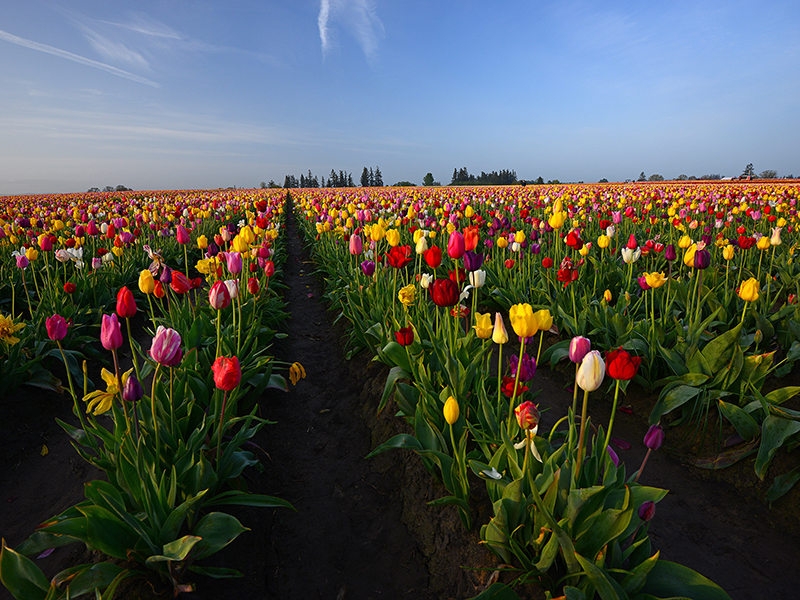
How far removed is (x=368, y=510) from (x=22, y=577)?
5.46 ft

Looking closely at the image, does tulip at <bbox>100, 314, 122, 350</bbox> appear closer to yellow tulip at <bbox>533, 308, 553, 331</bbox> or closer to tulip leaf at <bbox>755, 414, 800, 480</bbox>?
yellow tulip at <bbox>533, 308, 553, 331</bbox>

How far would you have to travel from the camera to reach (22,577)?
71.7 inches

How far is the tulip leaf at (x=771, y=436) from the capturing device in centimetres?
261

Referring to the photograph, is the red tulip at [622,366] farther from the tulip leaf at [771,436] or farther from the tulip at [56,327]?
the tulip at [56,327]

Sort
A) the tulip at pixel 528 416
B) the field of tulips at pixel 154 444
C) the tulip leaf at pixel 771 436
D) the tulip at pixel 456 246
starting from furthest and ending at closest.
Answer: the tulip at pixel 456 246 → the tulip leaf at pixel 771 436 → the field of tulips at pixel 154 444 → the tulip at pixel 528 416

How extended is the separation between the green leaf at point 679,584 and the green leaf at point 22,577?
2345 mm

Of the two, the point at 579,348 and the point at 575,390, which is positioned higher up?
the point at 579,348

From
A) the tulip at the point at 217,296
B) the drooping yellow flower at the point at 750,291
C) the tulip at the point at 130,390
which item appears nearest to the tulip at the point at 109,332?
the tulip at the point at 130,390

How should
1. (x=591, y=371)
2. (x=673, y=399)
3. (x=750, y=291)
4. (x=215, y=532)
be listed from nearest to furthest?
(x=591, y=371) < (x=215, y=532) < (x=750, y=291) < (x=673, y=399)

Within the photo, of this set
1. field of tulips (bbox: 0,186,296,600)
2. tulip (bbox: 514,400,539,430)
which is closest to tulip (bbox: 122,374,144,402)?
field of tulips (bbox: 0,186,296,600)

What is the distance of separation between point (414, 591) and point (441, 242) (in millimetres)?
5702

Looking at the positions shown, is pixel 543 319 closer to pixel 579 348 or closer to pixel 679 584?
pixel 579 348

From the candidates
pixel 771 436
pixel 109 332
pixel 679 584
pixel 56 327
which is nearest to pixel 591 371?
pixel 679 584

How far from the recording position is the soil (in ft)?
7.46
